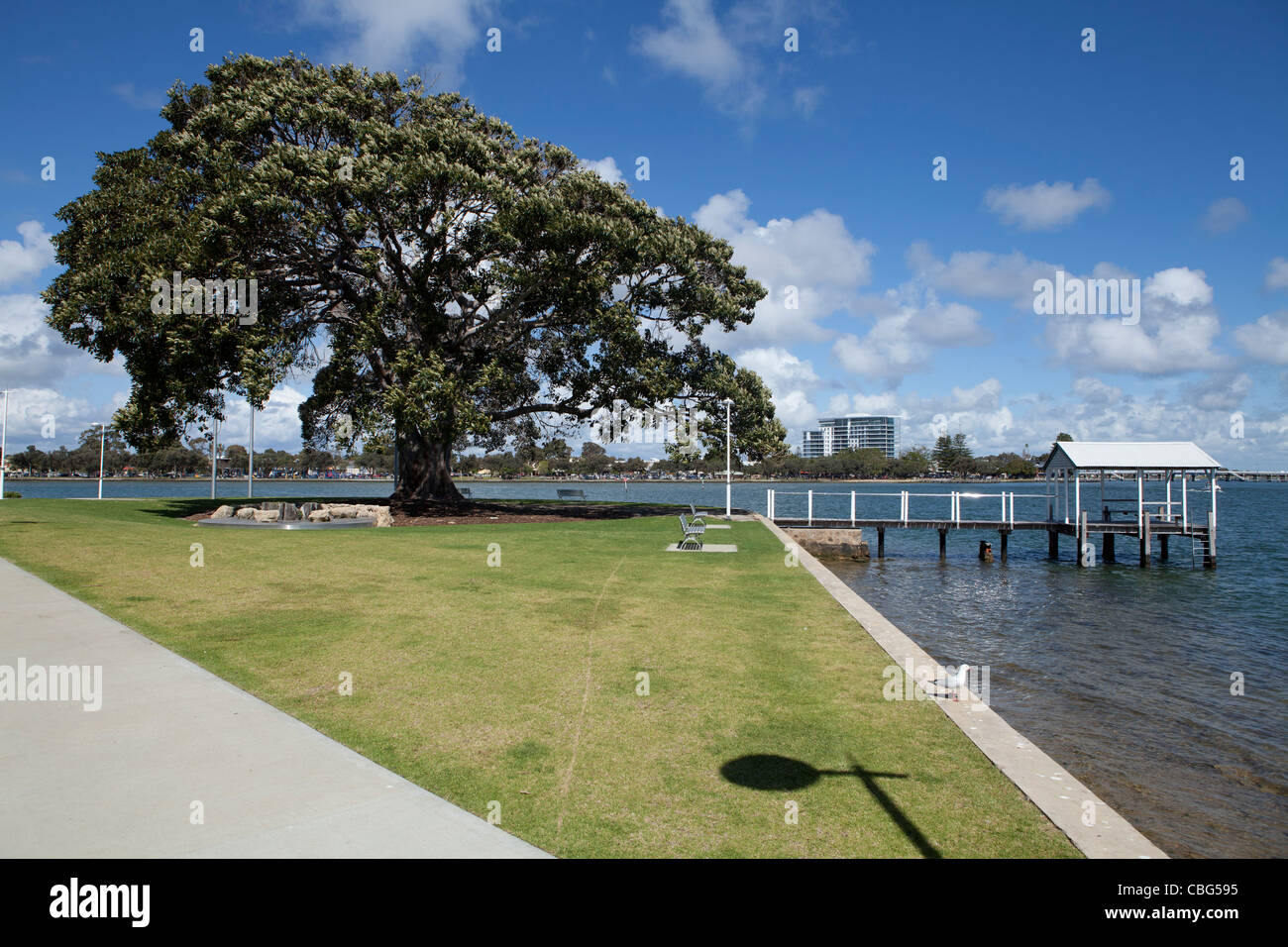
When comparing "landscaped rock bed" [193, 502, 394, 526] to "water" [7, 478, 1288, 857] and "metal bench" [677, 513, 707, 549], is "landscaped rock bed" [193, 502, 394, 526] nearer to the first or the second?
"metal bench" [677, 513, 707, 549]

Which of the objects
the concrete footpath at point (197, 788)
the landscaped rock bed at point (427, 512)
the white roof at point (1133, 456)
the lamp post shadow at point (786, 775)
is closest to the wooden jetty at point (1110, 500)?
the white roof at point (1133, 456)

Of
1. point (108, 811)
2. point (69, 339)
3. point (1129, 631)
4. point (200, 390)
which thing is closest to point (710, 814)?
point (108, 811)

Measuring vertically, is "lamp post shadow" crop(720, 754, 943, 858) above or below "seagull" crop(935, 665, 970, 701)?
below

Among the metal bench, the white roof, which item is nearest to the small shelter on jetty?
the white roof

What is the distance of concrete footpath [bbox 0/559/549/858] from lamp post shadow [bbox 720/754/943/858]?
1.84 metres

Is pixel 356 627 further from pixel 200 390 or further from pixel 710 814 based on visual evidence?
pixel 200 390

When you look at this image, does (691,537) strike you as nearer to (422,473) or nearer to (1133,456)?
(422,473)

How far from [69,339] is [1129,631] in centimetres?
3302

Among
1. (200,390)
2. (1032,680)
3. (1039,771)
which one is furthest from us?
(200,390)

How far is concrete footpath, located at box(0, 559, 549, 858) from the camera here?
13.1 feet

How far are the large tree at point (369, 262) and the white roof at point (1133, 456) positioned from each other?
42.6 ft

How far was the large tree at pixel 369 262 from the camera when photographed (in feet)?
81.4

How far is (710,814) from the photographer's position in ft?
15.6

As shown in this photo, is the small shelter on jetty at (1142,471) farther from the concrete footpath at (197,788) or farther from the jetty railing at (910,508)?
the concrete footpath at (197,788)
